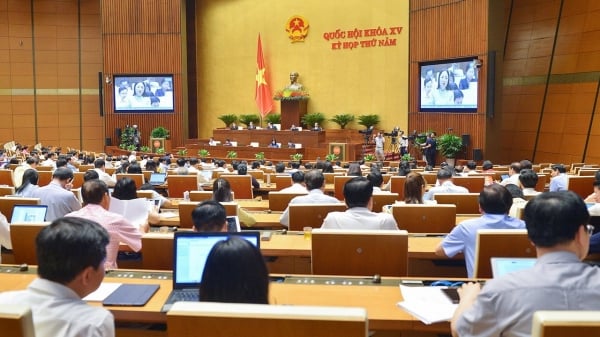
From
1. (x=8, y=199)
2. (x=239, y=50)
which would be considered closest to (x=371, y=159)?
(x=239, y=50)

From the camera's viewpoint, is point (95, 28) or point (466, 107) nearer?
point (466, 107)

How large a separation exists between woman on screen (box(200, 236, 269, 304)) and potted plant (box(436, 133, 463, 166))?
14.6 meters

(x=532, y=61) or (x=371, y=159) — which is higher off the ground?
(x=532, y=61)

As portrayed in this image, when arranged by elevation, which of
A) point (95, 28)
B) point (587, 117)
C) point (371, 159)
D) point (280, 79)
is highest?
point (95, 28)

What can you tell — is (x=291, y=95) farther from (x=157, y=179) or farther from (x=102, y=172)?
(x=102, y=172)

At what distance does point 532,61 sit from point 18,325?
658 inches

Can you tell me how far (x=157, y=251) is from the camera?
377 centimetres

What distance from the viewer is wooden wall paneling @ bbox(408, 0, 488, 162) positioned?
52.7 ft

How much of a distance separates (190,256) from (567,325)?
1898 mm

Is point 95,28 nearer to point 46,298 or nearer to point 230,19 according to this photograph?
point 230,19

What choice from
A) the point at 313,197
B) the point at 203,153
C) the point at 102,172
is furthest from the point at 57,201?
the point at 203,153

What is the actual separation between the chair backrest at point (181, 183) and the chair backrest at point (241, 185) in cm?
53

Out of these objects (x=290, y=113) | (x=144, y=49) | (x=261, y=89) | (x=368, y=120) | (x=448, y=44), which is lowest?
(x=368, y=120)

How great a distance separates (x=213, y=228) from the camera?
3.55m
